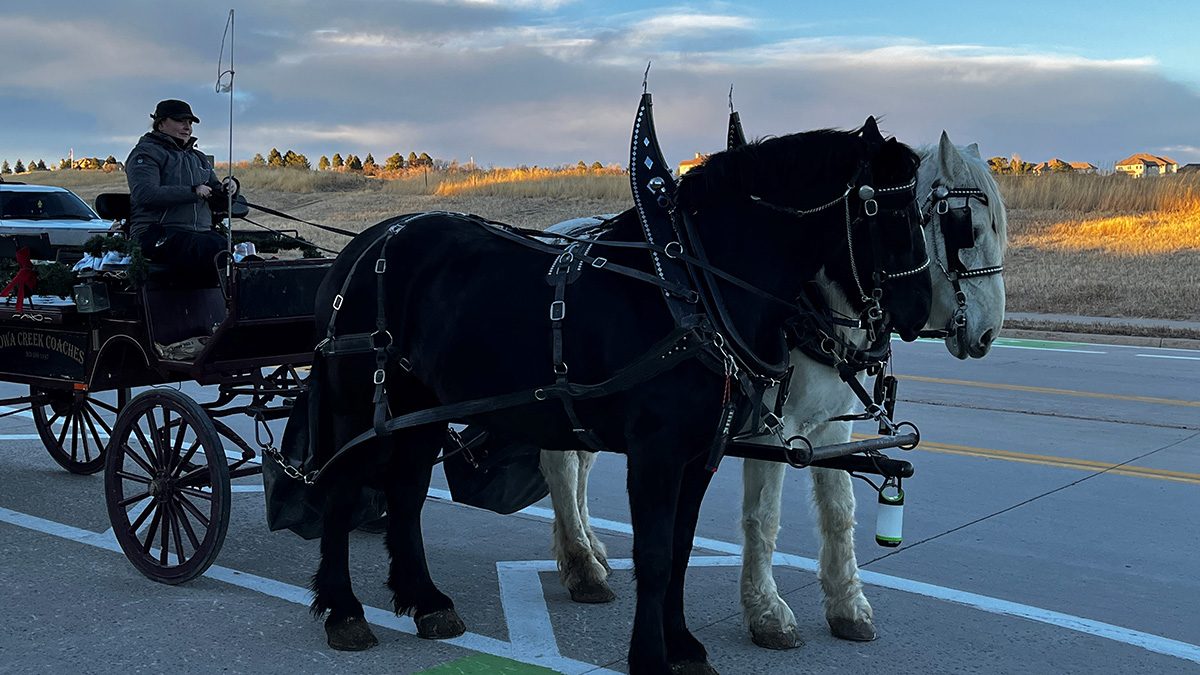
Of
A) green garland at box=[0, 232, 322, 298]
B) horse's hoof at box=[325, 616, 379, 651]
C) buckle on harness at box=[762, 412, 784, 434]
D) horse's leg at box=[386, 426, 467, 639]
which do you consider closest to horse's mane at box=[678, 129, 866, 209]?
buckle on harness at box=[762, 412, 784, 434]

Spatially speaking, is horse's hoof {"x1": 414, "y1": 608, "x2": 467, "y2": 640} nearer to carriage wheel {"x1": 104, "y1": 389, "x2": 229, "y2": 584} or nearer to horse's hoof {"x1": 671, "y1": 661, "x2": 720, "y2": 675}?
horse's hoof {"x1": 671, "y1": 661, "x2": 720, "y2": 675}

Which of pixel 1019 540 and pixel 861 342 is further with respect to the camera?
pixel 1019 540

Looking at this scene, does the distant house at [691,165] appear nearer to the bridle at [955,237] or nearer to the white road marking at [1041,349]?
the bridle at [955,237]

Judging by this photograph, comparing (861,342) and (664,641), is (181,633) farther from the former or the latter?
(861,342)

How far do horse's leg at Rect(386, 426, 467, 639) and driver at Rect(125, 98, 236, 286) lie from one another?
1.78 meters

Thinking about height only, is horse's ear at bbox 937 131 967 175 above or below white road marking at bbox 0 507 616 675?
above

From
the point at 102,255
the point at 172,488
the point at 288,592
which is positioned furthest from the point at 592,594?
the point at 102,255

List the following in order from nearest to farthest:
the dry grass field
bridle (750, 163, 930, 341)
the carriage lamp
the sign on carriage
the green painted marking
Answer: bridle (750, 163, 930, 341), the green painted marking, the carriage lamp, the sign on carriage, the dry grass field

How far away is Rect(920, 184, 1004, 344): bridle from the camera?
Result: 497 centimetres

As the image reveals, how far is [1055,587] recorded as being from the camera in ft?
19.8

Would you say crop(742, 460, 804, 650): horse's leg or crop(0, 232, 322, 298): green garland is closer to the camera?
crop(742, 460, 804, 650): horse's leg

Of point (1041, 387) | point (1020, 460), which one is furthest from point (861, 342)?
point (1041, 387)

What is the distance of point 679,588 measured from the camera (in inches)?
194

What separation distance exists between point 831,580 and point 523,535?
224 cm
